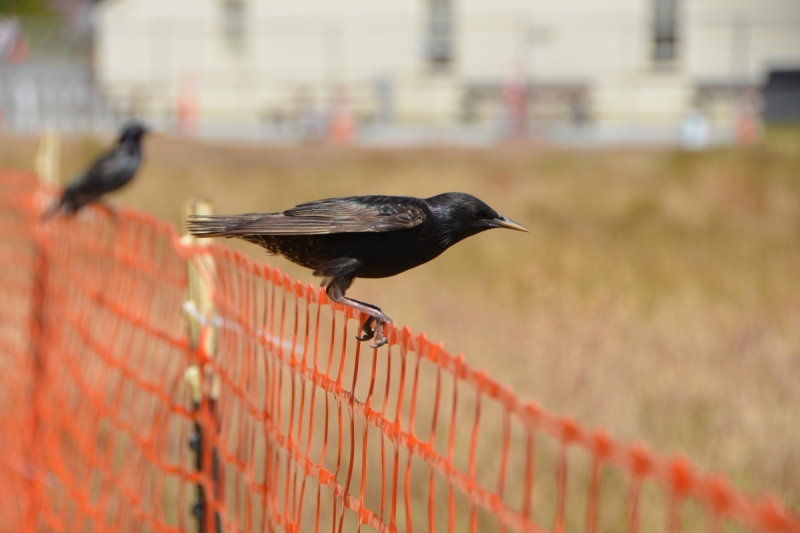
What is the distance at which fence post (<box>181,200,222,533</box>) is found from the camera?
3238mm

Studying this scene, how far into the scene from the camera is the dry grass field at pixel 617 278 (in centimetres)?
559

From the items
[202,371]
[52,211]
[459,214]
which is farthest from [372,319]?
[52,211]

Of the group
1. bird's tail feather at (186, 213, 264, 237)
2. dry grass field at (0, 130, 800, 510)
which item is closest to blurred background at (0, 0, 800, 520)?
dry grass field at (0, 130, 800, 510)

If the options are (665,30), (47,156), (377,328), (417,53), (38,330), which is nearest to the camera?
(377,328)

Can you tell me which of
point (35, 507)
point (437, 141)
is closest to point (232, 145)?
point (437, 141)

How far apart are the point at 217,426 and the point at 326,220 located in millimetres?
927

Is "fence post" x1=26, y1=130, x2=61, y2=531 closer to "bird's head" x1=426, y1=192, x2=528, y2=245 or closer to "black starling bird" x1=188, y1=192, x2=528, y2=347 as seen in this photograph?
"black starling bird" x1=188, y1=192, x2=528, y2=347

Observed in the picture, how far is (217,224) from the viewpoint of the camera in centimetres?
280

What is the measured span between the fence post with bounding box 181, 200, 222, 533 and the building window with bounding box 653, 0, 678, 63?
981 inches

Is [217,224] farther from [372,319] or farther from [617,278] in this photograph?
[617,278]

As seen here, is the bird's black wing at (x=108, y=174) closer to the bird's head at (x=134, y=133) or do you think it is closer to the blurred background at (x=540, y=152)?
the bird's head at (x=134, y=133)

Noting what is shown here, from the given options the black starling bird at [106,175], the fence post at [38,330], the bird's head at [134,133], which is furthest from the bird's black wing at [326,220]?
the bird's head at [134,133]

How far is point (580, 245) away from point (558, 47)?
16.7m

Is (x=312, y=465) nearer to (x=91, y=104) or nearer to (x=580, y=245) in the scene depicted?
(x=580, y=245)
